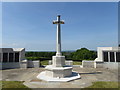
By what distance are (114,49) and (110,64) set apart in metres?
2.64

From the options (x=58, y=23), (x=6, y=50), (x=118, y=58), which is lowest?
(x=118, y=58)

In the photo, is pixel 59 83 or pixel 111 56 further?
pixel 111 56

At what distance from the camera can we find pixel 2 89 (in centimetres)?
764

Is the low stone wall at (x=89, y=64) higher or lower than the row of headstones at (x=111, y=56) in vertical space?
lower

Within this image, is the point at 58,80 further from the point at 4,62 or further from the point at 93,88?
the point at 4,62

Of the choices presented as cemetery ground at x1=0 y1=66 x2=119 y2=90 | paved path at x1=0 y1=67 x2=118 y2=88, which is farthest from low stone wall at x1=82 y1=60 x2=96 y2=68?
cemetery ground at x1=0 y1=66 x2=119 y2=90

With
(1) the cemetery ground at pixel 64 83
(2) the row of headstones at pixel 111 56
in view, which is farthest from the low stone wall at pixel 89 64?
(1) the cemetery ground at pixel 64 83

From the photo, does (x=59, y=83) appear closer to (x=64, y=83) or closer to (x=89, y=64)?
(x=64, y=83)

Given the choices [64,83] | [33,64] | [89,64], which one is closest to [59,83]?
[64,83]

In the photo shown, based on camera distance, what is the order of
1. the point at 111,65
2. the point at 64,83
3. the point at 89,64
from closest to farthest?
the point at 64,83, the point at 111,65, the point at 89,64

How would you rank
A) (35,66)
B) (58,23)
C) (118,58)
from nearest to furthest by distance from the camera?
1. (58,23)
2. (118,58)
3. (35,66)

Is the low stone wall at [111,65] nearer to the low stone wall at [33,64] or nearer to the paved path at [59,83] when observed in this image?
the paved path at [59,83]

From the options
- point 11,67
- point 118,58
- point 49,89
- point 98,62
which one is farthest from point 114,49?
point 11,67

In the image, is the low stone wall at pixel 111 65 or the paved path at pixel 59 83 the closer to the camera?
the paved path at pixel 59 83
